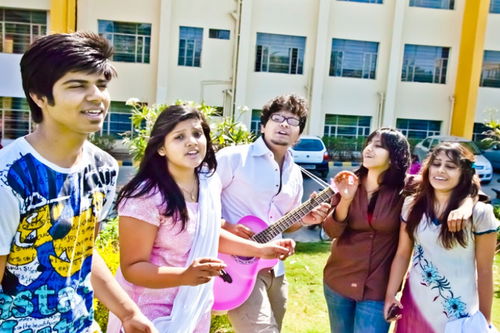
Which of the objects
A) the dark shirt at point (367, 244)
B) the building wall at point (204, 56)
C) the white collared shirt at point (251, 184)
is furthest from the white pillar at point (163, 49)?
the dark shirt at point (367, 244)

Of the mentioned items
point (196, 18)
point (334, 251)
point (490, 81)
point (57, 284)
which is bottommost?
point (334, 251)

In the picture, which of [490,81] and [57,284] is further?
[490,81]

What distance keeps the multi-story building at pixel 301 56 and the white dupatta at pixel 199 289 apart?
598 inches

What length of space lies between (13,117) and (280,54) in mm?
10013

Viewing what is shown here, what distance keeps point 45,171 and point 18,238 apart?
0.68ft

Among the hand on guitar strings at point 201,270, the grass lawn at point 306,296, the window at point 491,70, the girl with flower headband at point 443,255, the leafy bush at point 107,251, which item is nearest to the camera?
the hand on guitar strings at point 201,270

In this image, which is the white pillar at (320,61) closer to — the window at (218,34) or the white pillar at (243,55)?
the white pillar at (243,55)

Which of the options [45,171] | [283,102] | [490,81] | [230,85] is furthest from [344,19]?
[45,171]

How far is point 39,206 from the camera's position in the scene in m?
1.37

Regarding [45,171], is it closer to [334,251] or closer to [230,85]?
[334,251]

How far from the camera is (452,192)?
8.26 ft

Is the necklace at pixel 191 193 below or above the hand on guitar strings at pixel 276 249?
above

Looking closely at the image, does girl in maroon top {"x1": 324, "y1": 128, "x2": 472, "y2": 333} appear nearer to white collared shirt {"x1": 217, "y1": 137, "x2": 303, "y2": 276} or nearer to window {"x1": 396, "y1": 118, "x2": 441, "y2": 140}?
white collared shirt {"x1": 217, "y1": 137, "x2": 303, "y2": 276}

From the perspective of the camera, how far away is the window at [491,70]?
736 inches
